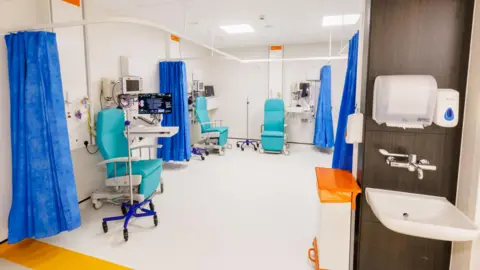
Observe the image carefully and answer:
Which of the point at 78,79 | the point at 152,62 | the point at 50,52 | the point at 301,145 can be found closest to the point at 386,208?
the point at 50,52

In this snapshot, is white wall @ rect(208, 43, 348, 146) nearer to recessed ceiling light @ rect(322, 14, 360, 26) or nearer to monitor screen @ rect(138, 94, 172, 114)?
recessed ceiling light @ rect(322, 14, 360, 26)

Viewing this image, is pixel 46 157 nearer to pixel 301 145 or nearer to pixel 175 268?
pixel 175 268

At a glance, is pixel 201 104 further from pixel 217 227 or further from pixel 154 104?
pixel 217 227

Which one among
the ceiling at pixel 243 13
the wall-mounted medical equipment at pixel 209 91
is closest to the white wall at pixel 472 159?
the ceiling at pixel 243 13

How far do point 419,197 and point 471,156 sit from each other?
410mm

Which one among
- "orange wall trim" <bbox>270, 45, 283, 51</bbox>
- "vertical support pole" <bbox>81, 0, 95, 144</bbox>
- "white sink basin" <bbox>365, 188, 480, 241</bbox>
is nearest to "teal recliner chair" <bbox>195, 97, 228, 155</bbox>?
"orange wall trim" <bbox>270, 45, 283, 51</bbox>

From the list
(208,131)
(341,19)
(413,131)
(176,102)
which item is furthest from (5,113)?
(341,19)

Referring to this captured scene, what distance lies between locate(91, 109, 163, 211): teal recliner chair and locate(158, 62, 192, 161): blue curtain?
58.0 inches

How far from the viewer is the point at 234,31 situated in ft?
18.2

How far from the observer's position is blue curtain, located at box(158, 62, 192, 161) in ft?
17.0

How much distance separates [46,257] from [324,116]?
5.51m

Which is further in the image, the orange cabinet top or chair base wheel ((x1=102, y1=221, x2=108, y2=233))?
chair base wheel ((x1=102, y1=221, x2=108, y2=233))

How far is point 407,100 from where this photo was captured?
1725mm

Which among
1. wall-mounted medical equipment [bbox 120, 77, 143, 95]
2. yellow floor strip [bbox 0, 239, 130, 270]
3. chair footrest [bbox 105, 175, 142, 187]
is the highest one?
wall-mounted medical equipment [bbox 120, 77, 143, 95]
